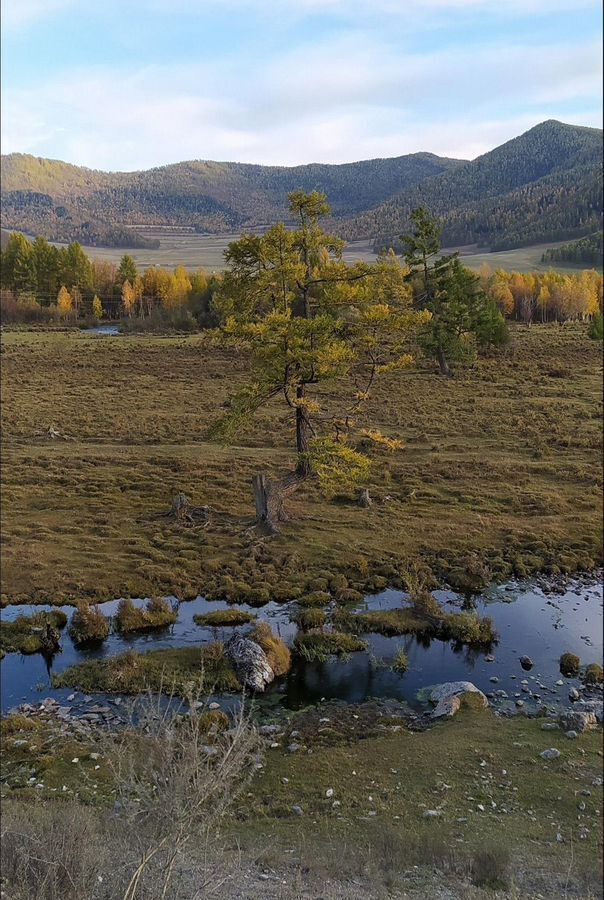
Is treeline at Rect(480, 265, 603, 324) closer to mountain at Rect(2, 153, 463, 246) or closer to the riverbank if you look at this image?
mountain at Rect(2, 153, 463, 246)

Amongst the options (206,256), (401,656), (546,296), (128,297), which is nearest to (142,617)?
(401,656)

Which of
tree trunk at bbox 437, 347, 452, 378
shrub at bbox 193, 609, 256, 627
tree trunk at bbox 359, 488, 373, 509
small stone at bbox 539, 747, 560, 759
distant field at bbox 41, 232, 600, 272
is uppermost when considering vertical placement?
distant field at bbox 41, 232, 600, 272

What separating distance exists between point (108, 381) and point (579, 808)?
52.0 m

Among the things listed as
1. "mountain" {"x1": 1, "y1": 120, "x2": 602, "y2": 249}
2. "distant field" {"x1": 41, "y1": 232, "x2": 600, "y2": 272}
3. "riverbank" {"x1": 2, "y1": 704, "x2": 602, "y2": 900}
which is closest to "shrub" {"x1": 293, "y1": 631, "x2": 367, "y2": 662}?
"riverbank" {"x1": 2, "y1": 704, "x2": 602, "y2": 900}

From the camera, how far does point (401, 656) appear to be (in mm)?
15094

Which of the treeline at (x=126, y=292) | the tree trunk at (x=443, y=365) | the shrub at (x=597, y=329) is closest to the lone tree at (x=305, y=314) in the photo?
the tree trunk at (x=443, y=365)

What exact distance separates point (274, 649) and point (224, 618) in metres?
2.74

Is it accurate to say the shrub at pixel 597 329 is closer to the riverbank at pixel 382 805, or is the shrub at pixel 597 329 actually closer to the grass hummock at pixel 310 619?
the grass hummock at pixel 310 619

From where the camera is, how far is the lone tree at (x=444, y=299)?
147 ft

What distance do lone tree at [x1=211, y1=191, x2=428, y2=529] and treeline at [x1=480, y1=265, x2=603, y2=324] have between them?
72.3 m

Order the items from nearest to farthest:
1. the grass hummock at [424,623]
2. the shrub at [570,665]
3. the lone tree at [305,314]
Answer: the shrub at [570,665], the grass hummock at [424,623], the lone tree at [305,314]

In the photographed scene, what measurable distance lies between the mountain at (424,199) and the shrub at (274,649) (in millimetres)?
14206

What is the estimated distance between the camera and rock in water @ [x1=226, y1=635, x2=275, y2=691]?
14031mm

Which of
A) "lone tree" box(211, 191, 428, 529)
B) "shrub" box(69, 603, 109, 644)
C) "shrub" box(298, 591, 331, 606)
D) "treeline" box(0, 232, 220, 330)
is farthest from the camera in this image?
"treeline" box(0, 232, 220, 330)
